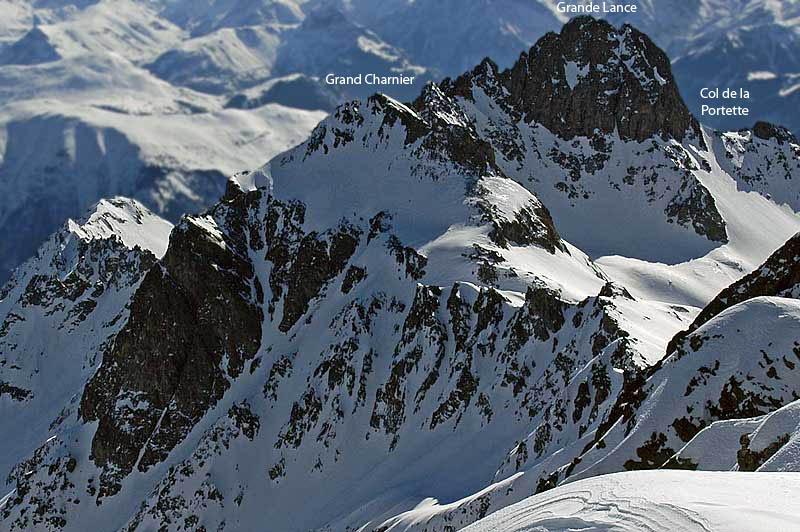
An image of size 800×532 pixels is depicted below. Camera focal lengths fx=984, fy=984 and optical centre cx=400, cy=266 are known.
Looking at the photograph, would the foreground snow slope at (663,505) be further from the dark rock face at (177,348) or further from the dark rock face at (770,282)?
the dark rock face at (177,348)

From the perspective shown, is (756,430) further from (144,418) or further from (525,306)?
(144,418)

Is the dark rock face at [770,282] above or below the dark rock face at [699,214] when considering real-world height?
above

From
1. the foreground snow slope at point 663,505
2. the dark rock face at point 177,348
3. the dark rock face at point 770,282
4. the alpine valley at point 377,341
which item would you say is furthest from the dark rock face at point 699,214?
the foreground snow slope at point 663,505

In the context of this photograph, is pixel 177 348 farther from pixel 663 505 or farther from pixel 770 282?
pixel 663 505

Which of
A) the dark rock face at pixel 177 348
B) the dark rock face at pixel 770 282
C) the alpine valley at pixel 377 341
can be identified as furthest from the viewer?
the dark rock face at pixel 177 348

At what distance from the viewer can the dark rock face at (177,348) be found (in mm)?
165625

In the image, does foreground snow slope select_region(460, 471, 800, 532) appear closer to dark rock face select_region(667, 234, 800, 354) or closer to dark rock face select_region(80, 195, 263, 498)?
dark rock face select_region(667, 234, 800, 354)

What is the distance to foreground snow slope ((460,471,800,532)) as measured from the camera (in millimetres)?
24078

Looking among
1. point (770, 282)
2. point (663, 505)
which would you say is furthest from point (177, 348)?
point (663, 505)

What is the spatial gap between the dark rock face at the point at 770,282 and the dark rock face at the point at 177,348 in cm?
10908

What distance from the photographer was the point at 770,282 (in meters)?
64.1

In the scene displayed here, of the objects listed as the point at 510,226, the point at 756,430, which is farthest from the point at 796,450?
the point at 510,226

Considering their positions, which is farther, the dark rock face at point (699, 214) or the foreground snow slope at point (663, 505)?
the dark rock face at point (699, 214)

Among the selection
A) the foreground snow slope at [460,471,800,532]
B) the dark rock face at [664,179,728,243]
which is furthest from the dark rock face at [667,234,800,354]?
the dark rock face at [664,179,728,243]
